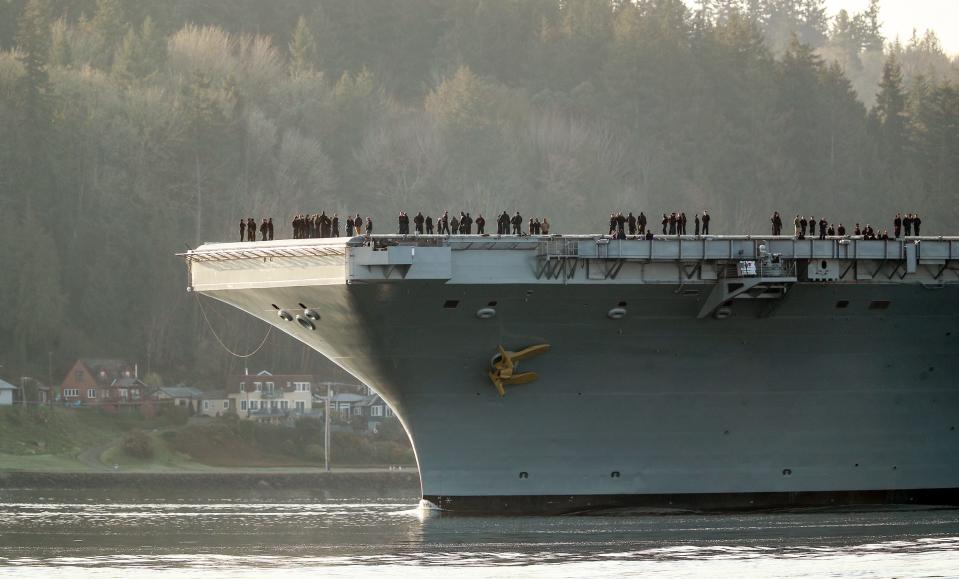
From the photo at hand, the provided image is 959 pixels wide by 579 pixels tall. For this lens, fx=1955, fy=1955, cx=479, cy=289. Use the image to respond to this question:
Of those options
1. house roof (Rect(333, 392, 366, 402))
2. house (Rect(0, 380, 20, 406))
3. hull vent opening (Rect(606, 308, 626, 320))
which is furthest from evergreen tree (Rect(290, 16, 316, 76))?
hull vent opening (Rect(606, 308, 626, 320))

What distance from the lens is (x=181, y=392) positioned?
295ft

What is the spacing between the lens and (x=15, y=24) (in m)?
116

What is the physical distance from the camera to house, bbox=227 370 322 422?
88.6 meters

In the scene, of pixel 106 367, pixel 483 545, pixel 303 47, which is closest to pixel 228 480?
pixel 106 367

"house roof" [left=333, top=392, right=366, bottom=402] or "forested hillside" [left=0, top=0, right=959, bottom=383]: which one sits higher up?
"forested hillside" [left=0, top=0, right=959, bottom=383]

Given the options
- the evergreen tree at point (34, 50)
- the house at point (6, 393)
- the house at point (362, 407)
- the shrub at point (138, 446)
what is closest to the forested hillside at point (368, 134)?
Result: the evergreen tree at point (34, 50)

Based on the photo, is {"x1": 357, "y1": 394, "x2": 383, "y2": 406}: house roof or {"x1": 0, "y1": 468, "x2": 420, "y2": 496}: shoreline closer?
{"x1": 0, "y1": 468, "x2": 420, "y2": 496}: shoreline

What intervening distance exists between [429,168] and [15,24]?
2613 centimetres

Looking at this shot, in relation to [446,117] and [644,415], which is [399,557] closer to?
[644,415]

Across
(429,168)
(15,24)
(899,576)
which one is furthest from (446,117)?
(899,576)

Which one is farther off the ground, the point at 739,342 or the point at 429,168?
the point at 429,168

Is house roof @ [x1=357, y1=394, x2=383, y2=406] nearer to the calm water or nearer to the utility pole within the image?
the utility pole

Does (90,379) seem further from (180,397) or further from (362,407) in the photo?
(362,407)

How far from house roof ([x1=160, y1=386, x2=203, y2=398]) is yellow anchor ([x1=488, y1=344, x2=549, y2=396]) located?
4693cm
